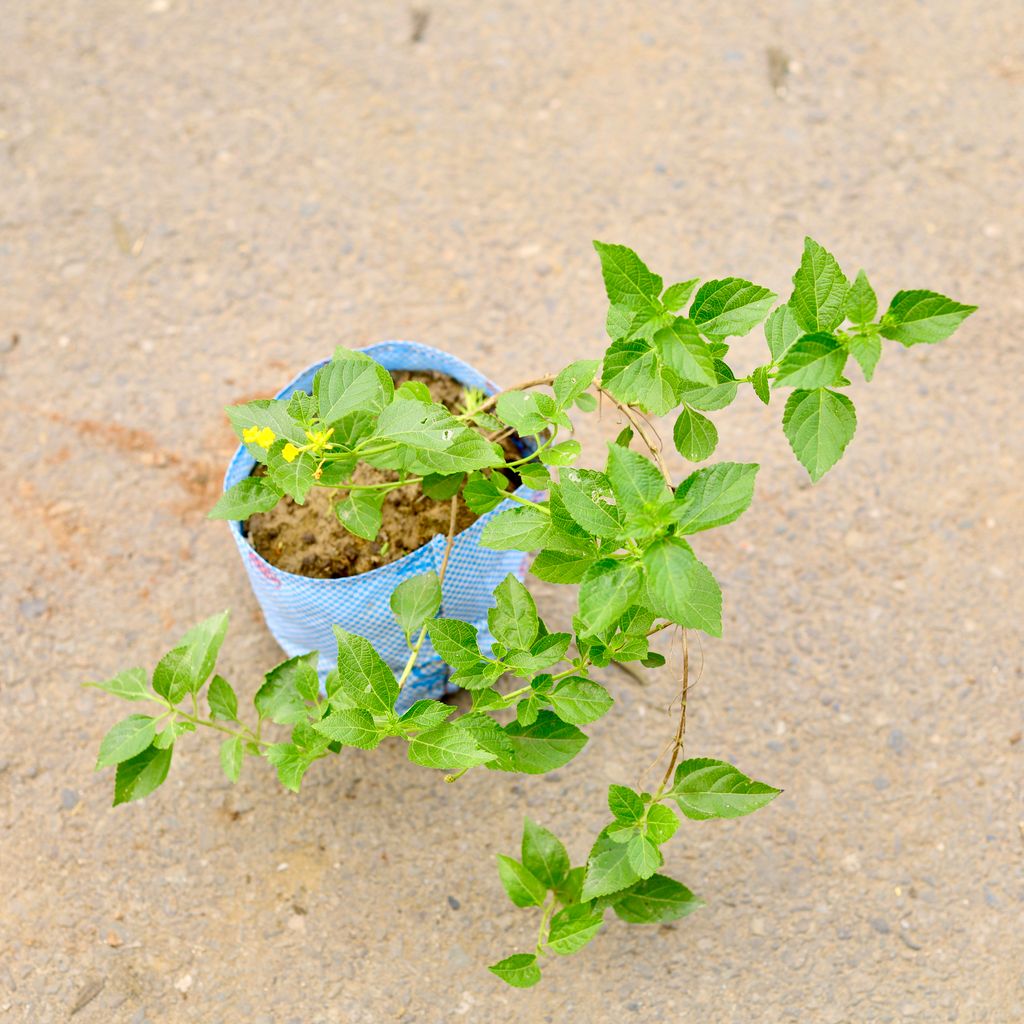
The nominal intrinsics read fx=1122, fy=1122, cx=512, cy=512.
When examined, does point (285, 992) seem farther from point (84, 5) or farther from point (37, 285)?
point (84, 5)

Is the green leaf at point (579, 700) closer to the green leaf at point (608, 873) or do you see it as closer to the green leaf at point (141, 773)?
the green leaf at point (608, 873)

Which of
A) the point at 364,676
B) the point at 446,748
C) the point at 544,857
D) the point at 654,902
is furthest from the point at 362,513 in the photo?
the point at 654,902

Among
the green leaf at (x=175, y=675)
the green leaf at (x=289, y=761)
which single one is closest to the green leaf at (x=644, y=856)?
the green leaf at (x=289, y=761)

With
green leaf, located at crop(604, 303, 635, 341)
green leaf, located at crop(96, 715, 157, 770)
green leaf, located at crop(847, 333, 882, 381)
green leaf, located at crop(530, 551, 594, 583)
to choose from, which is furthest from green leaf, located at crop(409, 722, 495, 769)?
green leaf, located at crop(847, 333, 882, 381)

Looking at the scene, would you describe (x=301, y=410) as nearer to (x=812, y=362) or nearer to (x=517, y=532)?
(x=517, y=532)

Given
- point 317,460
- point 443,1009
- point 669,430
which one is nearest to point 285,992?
point 443,1009

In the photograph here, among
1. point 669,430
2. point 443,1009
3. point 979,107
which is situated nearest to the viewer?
point 443,1009

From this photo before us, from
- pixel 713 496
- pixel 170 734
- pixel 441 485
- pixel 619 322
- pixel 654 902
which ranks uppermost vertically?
pixel 619 322

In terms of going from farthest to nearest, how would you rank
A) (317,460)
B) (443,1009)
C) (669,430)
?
1. (669,430)
2. (443,1009)
3. (317,460)
